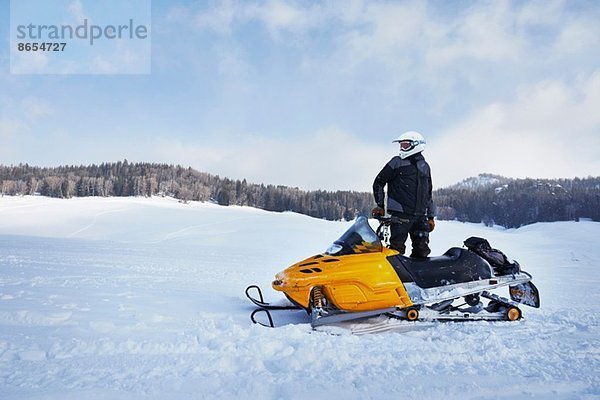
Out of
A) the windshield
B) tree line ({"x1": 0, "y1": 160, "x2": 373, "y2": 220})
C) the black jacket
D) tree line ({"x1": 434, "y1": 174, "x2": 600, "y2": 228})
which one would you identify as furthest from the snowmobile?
tree line ({"x1": 434, "y1": 174, "x2": 600, "y2": 228})

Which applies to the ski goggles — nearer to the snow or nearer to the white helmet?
the white helmet

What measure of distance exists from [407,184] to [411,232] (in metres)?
0.57

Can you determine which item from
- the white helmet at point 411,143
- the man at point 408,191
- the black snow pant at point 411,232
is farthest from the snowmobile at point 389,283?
the white helmet at point 411,143

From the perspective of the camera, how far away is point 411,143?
14.4ft

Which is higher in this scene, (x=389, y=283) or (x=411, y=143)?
(x=411, y=143)

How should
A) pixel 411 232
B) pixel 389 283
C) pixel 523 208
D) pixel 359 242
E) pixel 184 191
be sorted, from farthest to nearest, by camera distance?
1. pixel 184 191
2. pixel 523 208
3. pixel 411 232
4. pixel 359 242
5. pixel 389 283

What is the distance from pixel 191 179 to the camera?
285 feet

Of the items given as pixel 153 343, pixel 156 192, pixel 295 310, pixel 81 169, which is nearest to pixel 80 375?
pixel 153 343

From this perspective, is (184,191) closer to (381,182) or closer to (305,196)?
→ (305,196)

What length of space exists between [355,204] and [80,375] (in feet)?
224

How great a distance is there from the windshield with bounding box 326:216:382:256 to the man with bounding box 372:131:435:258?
0.44 meters

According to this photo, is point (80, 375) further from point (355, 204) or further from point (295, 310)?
point (355, 204)

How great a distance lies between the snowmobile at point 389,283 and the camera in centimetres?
363

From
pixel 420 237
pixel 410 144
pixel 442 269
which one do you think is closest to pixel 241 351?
pixel 442 269
